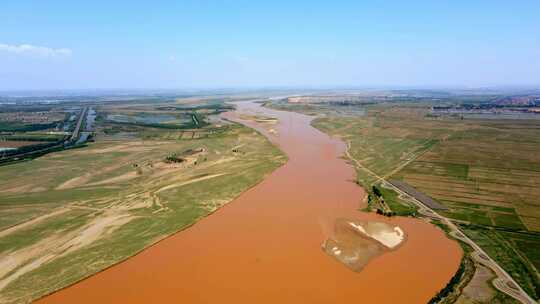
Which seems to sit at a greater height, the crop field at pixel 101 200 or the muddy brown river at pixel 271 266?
the crop field at pixel 101 200

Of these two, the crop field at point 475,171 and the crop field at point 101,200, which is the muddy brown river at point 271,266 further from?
the crop field at point 475,171

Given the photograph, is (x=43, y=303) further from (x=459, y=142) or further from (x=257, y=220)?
(x=459, y=142)

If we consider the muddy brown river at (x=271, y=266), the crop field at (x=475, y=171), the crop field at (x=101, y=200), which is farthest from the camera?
the crop field at (x=475, y=171)

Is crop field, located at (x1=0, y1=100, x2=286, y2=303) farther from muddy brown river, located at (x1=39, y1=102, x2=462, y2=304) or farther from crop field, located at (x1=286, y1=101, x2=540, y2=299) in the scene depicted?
crop field, located at (x1=286, y1=101, x2=540, y2=299)

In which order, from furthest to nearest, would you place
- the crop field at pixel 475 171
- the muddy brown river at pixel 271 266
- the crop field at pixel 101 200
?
the crop field at pixel 475 171
the crop field at pixel 101 200
the muddy brown river at pixel 271 266

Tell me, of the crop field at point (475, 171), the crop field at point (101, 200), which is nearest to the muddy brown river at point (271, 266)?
the crop field at point (101, 200)

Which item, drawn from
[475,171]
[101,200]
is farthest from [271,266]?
[475,171]
